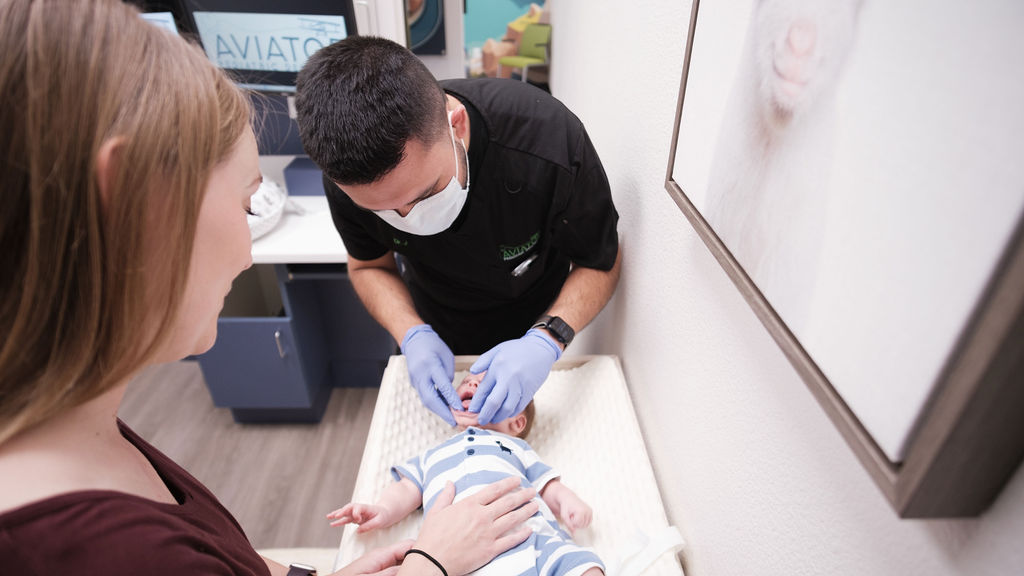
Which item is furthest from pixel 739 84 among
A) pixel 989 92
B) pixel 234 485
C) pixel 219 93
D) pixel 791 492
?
pixel 234 485

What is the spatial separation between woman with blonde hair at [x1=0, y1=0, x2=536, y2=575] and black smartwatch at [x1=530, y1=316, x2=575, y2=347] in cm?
75

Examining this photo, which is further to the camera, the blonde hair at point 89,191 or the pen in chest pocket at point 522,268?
the pen in chest pocket at point 522,268

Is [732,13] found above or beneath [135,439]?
above

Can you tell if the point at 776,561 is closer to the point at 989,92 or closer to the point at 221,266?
the point at 989,92

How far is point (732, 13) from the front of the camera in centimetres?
65

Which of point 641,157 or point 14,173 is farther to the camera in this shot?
point 641,157

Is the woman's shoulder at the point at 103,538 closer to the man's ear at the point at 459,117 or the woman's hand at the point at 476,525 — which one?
the woman's hand at the point at 476,525

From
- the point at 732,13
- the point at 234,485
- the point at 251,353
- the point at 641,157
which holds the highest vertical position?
the point at 732,13

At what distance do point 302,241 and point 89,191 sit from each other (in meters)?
1.45

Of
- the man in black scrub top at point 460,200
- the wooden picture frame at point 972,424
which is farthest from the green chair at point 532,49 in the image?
the wooden picture frame at point 972,424

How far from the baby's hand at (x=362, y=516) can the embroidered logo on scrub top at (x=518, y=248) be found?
62 centimetres

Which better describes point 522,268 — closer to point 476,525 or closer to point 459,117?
point 459,117

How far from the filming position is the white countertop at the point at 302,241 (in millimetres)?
1740

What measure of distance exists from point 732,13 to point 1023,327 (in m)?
0.50
